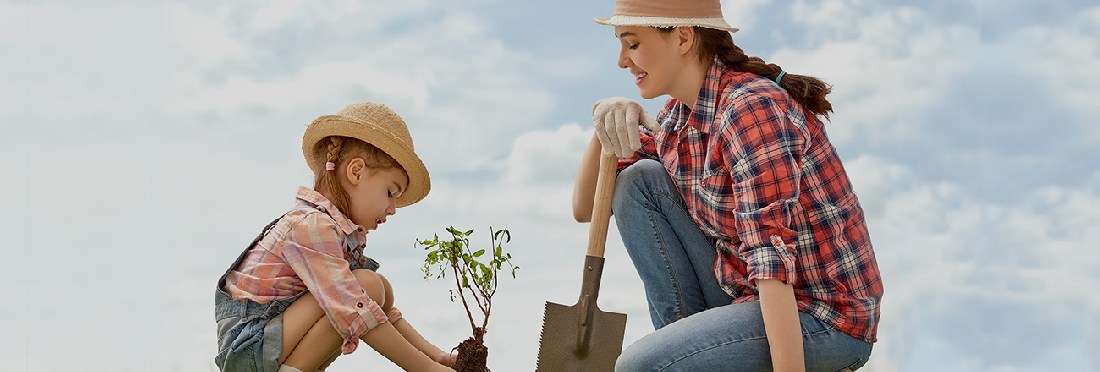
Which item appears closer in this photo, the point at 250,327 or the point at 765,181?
the point at 765,181

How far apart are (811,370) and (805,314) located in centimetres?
16

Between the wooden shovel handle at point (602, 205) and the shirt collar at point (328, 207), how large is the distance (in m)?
0.79

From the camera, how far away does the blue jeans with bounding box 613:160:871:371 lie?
2.99 m

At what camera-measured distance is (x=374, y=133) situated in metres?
3.59

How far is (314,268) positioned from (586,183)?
94cm

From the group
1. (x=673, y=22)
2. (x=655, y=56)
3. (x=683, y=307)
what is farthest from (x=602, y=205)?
(x=673, y=22)

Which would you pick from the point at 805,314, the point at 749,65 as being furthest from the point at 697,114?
the point at 805,314

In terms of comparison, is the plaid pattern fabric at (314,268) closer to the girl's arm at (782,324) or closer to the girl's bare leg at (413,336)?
the girl's bare leg at (413,336)

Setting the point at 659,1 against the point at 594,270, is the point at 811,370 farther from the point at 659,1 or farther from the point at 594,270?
the point at 659,1

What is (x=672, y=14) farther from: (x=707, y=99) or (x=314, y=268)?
(x=314, y=268)

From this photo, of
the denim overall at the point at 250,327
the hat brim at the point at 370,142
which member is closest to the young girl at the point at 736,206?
the hat brim at the point at 370,142

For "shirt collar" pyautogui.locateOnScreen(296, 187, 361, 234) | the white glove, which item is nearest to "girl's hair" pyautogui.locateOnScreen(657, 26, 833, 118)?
the white glove

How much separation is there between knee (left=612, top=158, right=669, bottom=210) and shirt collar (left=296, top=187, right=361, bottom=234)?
2.92ft

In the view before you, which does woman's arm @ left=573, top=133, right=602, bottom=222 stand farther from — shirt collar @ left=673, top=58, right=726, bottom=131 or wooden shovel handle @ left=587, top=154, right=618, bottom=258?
shirt collar @ left=673, top=58, right=726, bottom=131
